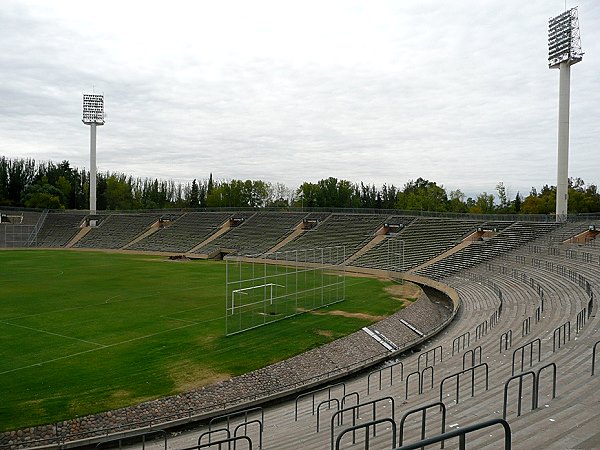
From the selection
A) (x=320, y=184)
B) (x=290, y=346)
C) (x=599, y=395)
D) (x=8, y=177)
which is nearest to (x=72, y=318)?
(x=290, y=346)

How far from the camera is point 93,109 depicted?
9838 cm

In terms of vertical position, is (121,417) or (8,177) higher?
(8,177)

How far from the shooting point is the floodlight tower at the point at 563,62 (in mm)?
49906

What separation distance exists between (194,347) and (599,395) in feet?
59.1

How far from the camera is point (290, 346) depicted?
25.8 m

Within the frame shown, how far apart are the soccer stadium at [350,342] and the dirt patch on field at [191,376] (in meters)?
0.13

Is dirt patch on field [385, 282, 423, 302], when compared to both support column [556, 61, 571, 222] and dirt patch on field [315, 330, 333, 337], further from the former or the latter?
support column [556, 61, 571, 222]

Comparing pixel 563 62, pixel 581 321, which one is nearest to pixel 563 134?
pixel 563 62

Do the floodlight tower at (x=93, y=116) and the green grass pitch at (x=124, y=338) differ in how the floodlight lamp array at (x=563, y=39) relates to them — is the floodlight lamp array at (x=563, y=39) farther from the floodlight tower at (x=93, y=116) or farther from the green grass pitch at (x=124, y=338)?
the floodlight tower at (x=93, y=116)

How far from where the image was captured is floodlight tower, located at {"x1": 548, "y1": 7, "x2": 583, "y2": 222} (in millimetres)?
49906

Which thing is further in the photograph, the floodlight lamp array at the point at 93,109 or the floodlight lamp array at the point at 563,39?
the floodlight lamp array at the point at 93,109

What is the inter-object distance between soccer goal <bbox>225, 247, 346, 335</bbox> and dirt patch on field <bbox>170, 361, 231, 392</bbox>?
5.25 m

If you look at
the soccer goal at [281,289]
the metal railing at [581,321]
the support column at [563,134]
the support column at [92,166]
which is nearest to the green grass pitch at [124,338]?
the soccer goal at [281,289]

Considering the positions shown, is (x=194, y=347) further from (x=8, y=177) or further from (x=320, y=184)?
(x=8, y=177)
